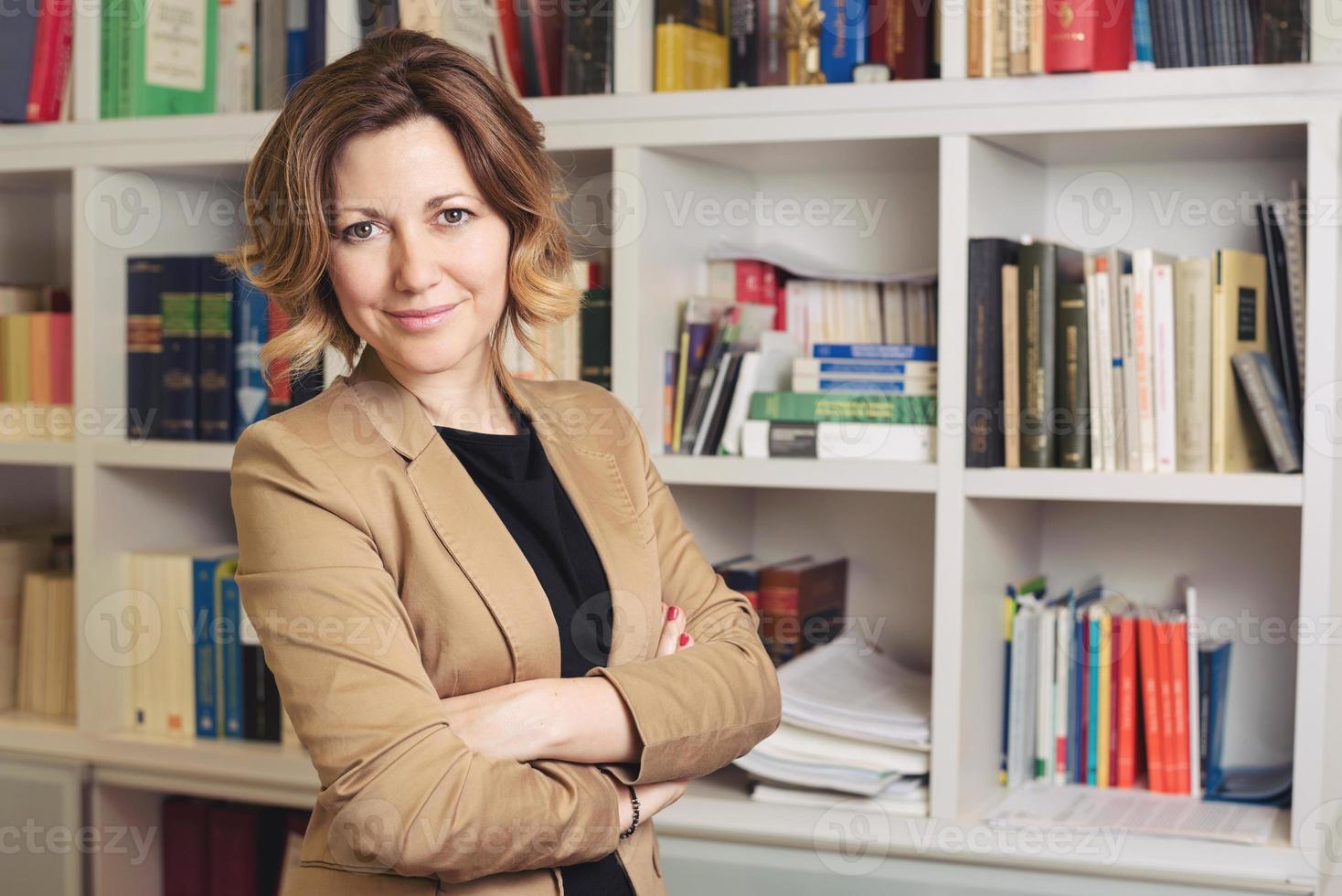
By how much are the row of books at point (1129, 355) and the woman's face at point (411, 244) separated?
0.79 metres

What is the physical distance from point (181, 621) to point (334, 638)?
48.0 inches

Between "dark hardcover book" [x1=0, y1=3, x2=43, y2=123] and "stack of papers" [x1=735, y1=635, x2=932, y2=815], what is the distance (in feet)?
5.02

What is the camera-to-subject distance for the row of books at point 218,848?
2346 mm

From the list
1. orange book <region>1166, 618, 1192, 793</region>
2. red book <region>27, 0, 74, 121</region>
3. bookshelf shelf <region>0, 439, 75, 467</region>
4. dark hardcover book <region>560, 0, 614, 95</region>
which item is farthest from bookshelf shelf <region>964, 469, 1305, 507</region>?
red book <region>27, 0, 74, 121</region>

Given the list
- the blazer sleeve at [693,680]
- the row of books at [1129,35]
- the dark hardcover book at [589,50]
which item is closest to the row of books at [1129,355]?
the row of books at [1129,35]

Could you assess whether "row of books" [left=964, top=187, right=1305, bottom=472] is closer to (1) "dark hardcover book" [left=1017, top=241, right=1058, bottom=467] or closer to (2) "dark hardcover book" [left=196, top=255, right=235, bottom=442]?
(1) "dark hardcover book" [left=1017, top=241, right=1058, bottom=467]

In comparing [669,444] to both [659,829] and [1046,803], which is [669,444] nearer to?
[659,829]

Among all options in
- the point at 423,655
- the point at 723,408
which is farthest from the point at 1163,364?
the point at 423,655

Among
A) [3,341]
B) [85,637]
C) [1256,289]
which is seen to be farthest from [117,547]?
[1256,289]

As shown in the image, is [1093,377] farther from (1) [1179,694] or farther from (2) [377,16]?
(2) [377,16]

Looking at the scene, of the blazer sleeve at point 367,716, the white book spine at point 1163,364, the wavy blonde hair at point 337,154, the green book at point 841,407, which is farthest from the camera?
the green book at point 841,407

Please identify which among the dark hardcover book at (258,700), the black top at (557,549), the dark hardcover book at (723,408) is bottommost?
the dark hardcover book at (258,700)

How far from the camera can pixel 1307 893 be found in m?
1.67

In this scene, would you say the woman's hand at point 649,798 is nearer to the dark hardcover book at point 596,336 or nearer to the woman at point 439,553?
the woman at point 439,553
